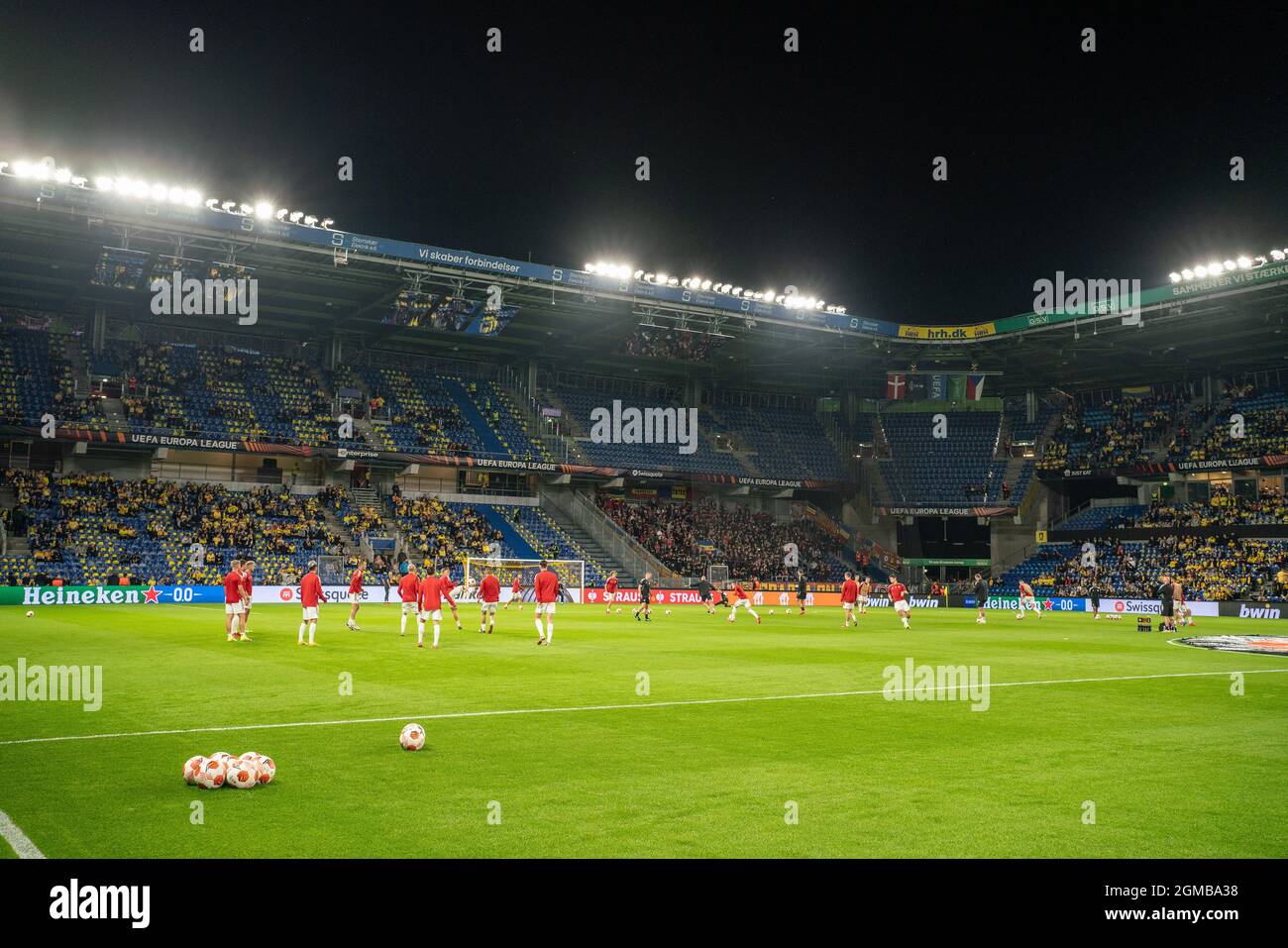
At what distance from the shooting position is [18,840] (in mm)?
7359

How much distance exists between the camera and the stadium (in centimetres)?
914

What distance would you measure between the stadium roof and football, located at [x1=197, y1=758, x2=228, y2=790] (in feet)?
134

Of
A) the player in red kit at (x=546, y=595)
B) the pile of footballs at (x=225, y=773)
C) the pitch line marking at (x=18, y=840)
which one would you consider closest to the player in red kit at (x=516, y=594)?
the player in red kit at (x=546, y=595)

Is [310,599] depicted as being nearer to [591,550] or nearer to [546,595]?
[546,595]

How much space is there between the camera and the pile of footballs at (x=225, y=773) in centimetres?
912

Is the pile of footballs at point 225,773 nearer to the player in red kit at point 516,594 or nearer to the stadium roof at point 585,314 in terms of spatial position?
the player in red kit at point 516,594

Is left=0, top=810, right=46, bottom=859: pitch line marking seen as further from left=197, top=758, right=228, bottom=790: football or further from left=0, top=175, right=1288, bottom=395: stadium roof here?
left=0, top=175, right=1288, bottom=395: stadium roof

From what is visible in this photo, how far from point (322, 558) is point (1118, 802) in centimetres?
4742

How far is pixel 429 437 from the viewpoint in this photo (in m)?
62.2

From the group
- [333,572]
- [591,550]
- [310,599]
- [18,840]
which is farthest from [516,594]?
[18,840]

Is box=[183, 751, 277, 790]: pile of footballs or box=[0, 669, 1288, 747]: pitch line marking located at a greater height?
box=[183, 751, 277, 790]: pile of footballs

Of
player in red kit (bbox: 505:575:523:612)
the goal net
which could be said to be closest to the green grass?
player in red kit (bbox: 505:575:523:612)

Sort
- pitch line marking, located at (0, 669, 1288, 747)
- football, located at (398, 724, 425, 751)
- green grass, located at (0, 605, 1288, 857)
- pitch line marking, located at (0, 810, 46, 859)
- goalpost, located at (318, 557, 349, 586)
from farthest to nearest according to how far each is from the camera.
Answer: goalpost, located at (318, 557, 349, 586)
pitch line marking, located at (0, 669, 1288, 747)
football, located at (398, 724, 425, 751)
green grass, located at (0, 605, 1288, 857)
pitch line marking, located at (0, 810, 46, 859)
